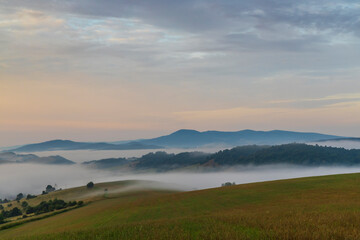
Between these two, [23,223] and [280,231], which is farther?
[23,223]

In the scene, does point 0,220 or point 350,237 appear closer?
point 350,237

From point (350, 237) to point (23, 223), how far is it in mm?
105577

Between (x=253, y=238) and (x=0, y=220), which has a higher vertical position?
(x=253, y=238)

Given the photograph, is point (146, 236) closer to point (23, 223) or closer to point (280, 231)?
point (280, 231)

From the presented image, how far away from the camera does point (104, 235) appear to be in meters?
14.6

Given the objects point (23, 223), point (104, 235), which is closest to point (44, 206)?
point (23, 223)

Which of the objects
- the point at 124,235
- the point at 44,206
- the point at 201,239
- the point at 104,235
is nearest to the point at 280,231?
the point at 201,239

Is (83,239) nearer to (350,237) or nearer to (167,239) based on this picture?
(167,239)

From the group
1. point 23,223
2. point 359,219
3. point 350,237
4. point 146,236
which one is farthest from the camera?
point 23,223

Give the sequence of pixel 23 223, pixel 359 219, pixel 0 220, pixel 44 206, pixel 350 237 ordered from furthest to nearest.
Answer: pixel 44 206, pixel 0 220, pixel 23 223, pixel 359 219, pixel 350 237

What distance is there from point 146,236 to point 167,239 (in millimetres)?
1644

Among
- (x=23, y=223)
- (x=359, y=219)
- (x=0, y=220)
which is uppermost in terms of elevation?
(x=359, y=219)

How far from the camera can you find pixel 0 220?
454 feet

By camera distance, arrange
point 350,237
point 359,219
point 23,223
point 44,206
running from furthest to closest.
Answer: point 44,206, point 23,223, point 359,219, point 350,237
